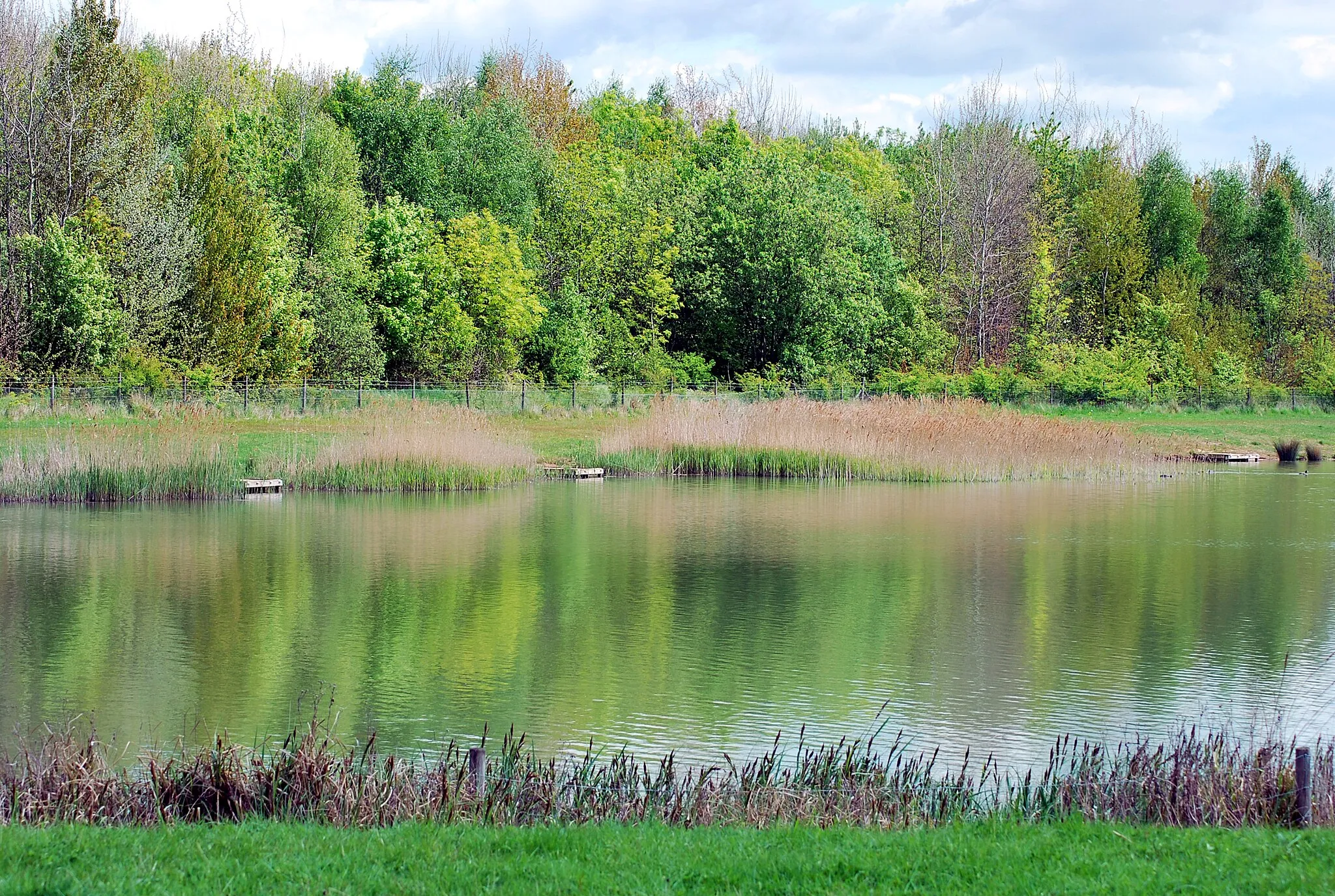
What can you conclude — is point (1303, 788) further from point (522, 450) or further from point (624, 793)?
point (522, 450)

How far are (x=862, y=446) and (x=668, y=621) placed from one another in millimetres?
17864

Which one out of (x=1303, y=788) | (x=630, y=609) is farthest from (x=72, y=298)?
(x=1303, y=788)

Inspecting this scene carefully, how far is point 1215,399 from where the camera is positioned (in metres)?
56.7

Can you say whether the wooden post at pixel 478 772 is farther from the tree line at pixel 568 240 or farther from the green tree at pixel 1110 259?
the green tree at pixel 1110 259

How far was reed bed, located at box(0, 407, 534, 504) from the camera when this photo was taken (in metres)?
25.8

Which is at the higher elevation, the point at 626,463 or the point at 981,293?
the point at 981,293

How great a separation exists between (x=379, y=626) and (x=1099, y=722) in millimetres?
7363

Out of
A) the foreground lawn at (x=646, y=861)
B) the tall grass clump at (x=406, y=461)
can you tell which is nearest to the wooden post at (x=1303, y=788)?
the foreground lawn at (x=646, y=861)

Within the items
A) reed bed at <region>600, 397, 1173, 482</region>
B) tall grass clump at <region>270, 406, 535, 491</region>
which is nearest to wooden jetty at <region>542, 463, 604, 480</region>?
reed bed at <region>600, 397, 1173, 482</region>

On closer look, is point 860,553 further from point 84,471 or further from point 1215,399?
point 1215,399

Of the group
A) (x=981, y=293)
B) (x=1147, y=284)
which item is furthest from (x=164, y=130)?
(x=1147, y=284)

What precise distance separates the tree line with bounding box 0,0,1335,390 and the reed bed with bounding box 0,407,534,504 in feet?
34.2

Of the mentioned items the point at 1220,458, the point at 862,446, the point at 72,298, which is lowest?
the point at 1220,458

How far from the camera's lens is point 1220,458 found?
4112 centimetres
